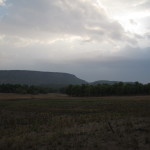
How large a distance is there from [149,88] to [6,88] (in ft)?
239

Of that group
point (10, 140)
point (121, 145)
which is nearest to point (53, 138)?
point (10, 140)

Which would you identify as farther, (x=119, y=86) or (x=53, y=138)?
(x=119, y=86)

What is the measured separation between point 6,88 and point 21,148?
14144cm

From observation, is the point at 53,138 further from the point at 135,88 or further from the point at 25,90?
the point at 25,90

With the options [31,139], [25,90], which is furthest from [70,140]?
[25,90]

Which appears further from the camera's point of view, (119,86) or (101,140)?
(119,86)

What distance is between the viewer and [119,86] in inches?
4793

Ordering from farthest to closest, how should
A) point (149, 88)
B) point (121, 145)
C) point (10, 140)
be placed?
point (149, 88)
point (10, 140)
point (121, 145)

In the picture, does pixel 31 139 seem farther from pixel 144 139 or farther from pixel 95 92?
pixel 95 92

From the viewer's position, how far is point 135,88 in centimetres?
11844

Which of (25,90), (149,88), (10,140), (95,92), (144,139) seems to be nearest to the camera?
(144,139)

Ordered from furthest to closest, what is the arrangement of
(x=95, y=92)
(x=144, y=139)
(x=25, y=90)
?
(x=25, y=90) < (x=95, y=92) < (x=144, y=139)

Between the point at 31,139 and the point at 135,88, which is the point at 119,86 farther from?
the point at 31,139

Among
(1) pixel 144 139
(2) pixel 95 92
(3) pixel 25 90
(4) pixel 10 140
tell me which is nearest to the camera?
(1) pixel 144 139
